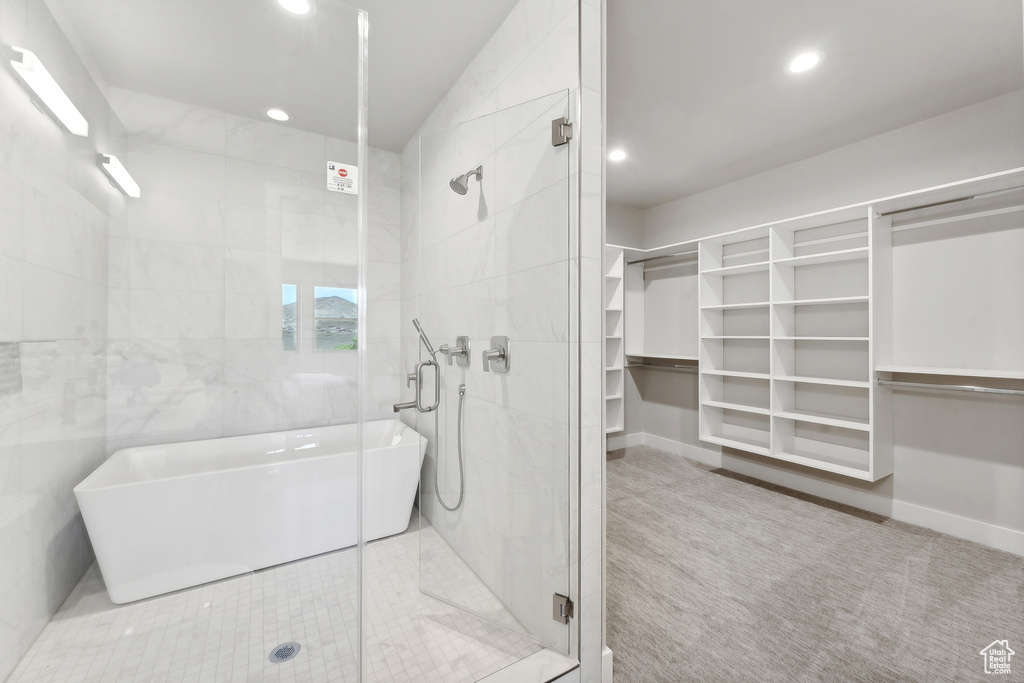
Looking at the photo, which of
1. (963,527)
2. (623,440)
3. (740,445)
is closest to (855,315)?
(740,445)

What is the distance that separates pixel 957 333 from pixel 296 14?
3336 mm

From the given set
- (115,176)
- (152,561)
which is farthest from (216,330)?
(152,561)

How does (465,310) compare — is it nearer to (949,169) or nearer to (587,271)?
(587,271)

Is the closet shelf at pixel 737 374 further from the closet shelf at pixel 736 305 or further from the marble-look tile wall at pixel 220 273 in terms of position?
the marble-look tile wall at pixel 220 273

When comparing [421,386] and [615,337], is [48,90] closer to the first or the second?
[421,386]

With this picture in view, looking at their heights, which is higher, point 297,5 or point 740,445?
point 297,5

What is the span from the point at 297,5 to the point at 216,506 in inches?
49.9

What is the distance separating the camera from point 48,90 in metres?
0.77

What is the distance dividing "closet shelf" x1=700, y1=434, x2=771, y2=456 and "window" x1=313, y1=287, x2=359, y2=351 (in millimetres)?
3181

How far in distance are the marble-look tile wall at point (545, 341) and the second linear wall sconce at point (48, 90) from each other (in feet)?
3.47

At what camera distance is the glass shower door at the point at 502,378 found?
4.42 ft

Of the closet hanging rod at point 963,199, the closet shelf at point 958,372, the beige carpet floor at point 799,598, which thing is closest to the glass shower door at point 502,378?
the beige carpet floor at point 799,598

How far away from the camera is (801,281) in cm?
309

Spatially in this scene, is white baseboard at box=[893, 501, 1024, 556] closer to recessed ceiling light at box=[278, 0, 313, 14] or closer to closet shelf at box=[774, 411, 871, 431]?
closet shelf at box=[774, 411, 871, 431]
